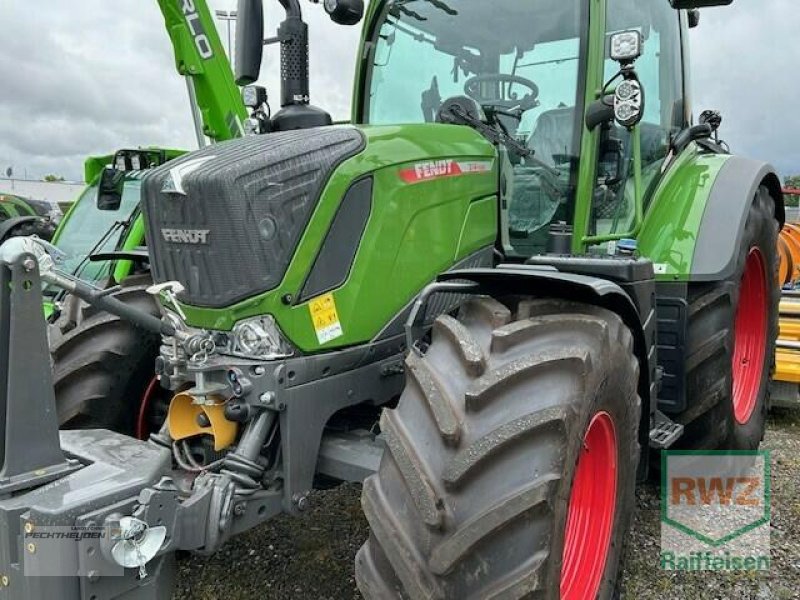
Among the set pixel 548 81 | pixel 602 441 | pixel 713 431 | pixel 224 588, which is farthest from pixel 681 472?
pixel 224 588

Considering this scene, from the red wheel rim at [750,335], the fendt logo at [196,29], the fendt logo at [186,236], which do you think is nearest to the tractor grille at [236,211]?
the fendt logo at [186,236]

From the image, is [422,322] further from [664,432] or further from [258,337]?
[664,432]

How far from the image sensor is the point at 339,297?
90.5 inches

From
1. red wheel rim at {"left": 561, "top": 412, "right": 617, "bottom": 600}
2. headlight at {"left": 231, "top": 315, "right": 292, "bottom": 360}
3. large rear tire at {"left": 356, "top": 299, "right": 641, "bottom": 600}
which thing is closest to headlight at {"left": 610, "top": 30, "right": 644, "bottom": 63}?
large rear tire at {"left": 356, "top": 299, "right": 641, "bottom": 600}

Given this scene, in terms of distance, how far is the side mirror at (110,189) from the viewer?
7098mm

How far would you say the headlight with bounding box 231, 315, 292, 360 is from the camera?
214 cm

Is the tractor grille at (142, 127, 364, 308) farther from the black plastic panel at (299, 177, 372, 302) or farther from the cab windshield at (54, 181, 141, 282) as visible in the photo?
the cab windshield at (54, 181, 141, 282)

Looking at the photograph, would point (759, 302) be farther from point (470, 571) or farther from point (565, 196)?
point (470, 571)

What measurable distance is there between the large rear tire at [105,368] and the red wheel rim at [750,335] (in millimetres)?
3033

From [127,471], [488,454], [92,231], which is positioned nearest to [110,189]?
[92,231]

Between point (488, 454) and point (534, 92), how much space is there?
1822 mm

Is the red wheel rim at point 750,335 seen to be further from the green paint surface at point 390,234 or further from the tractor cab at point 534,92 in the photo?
the green paint surface at point 390,234

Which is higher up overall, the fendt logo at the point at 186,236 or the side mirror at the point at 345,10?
the side mirror at the point at 345,10

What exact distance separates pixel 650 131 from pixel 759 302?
1.29 m
